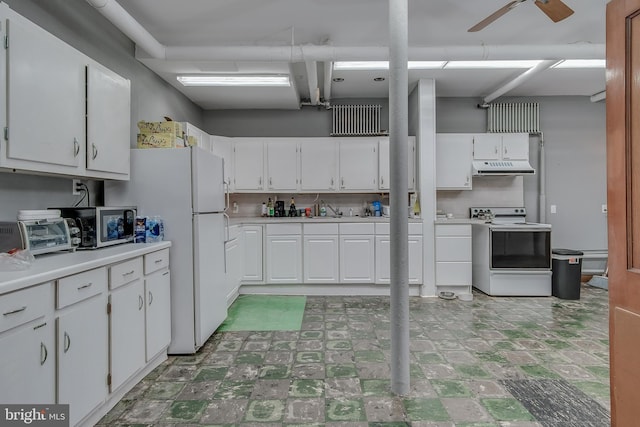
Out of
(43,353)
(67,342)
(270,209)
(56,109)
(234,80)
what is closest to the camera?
(43,353)

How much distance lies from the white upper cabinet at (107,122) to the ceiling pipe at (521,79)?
4.21m

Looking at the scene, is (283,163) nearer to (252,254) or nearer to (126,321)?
(252,254)

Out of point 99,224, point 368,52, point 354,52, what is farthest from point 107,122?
point 368,52

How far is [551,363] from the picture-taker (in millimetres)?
2539

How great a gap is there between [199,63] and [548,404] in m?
4.08

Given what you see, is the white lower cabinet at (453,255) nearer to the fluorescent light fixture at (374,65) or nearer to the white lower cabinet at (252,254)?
the fluorescent light fixture at (374,65)

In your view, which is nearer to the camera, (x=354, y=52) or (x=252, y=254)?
(x=354, y=52)

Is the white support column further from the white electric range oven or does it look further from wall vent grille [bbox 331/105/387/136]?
wall vent grille [bbox 331/105/387/136]

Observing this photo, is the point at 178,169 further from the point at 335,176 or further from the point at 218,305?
the point at 335,176

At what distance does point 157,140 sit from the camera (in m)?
2.87

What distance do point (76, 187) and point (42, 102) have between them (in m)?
0.90

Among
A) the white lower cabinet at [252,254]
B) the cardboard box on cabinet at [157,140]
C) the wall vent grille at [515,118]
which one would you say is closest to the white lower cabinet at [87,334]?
the cardboard box on cabinet at [157,140]

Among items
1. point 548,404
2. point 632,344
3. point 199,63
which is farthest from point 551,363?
point 199,63

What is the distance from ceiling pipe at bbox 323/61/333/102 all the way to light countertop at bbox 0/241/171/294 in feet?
8.47
